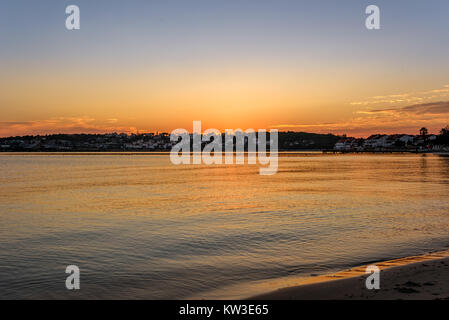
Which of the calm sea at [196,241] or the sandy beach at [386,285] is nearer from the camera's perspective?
the sandy beach at [386,285]

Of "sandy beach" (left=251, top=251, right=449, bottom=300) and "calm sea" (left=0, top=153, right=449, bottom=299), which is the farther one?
"calm sea" (left=0, top=153, right=449, bottom=299)

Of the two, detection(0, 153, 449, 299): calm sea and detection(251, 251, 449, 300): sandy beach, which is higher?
detection(251, 251, 449, 300): sandy beach

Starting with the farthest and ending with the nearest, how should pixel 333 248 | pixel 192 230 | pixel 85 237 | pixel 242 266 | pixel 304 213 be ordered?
1. pixel 304 213
2. pixel 192 230
3. pixel 85 237
4. pixel 333 248
5. pixel 242 266

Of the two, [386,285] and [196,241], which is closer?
[386,285]

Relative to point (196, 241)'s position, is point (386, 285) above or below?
above

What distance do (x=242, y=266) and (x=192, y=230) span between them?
588cm

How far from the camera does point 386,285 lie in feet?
28.2

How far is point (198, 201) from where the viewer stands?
2731 centimetres

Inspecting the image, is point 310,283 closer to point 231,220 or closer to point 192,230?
point 192,230

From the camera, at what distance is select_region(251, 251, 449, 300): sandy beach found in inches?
311

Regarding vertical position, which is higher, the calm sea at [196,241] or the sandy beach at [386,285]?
the sandy beach at [386,285]

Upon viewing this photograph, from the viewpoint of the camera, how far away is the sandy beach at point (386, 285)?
25.9 ft

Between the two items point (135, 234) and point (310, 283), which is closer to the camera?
point (310, 283)
